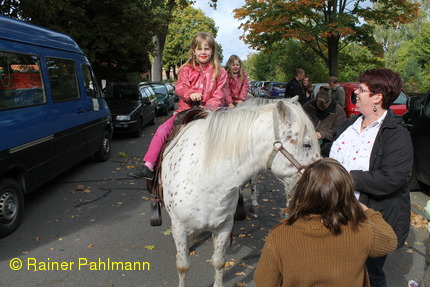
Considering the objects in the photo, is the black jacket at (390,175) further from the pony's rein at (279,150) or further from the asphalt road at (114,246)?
the asphalt road at (114,246)

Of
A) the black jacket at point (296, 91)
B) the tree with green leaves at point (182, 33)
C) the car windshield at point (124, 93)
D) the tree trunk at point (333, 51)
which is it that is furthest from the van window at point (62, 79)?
the tree with green leaves at point (182, 33)

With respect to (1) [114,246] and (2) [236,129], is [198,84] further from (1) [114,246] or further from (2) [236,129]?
(1) [114,246]

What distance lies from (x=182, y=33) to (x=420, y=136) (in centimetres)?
5165

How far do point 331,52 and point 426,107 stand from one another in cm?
1682

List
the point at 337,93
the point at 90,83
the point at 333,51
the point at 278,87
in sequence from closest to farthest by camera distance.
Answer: the point at 90,83 → the point at 337,93 → the point at 333,51 → the point at 278,87

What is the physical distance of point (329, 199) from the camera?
57.7 inches

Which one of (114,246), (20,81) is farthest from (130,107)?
(114,246)

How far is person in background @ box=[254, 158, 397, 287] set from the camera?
1453 millimetres

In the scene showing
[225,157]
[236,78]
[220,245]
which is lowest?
[220,245]

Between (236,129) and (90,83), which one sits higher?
(90,83)

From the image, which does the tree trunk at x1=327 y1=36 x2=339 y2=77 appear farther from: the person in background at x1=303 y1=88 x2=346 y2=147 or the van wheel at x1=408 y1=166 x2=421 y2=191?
the person in background at x1=303 y1=88 x2=346 y2=147

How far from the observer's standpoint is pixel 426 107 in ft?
18.9

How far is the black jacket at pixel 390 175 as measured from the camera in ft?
6.80

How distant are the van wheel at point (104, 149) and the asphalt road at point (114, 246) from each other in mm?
2070
